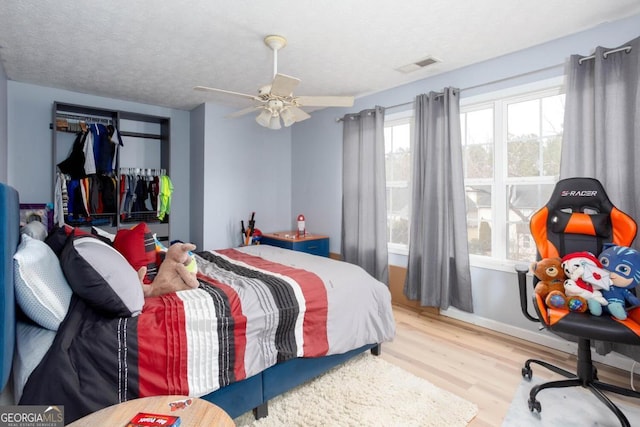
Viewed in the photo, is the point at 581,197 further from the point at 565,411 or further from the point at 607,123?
the point at 565,411

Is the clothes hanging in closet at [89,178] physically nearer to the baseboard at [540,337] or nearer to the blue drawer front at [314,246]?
the blue drawer front at [314,246]

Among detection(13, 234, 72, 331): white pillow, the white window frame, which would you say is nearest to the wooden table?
detection(13, 234, 72, 331): white pillow

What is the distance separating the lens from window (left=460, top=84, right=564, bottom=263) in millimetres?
2689

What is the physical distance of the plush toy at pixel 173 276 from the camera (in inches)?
69.9

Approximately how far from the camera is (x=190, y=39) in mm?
2559

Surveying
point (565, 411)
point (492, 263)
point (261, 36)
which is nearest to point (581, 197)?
point (492, 263)

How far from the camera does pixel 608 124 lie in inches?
87.0

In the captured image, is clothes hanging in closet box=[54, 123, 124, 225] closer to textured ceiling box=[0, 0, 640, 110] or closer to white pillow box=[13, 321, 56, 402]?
textured ceiling box=[0, 0, 640, 110]

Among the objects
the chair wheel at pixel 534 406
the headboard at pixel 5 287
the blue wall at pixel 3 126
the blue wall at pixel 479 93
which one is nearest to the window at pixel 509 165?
the blue wall at pixel 479 93

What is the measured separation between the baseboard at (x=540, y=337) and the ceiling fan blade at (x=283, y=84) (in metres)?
2.59

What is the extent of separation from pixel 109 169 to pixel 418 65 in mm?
3672

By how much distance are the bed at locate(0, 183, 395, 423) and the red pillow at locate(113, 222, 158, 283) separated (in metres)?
0.32

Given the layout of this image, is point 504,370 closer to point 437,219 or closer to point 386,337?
point 386,337

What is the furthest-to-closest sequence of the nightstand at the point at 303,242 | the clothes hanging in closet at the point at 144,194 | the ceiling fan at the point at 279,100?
the nightstand at the point at 303,242 → the clothes hanging in closet at the point at 144,194 → the ceiling fan at the point at 279,100
